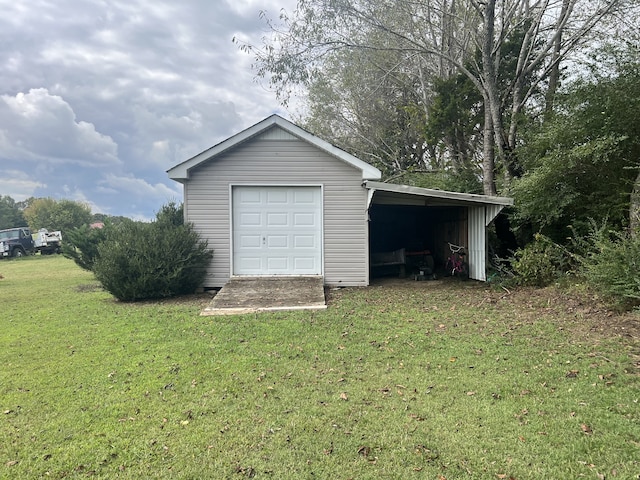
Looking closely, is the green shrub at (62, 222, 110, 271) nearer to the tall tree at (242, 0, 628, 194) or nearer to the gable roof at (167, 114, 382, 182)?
the gable roof at (167, 114, 382, 182)

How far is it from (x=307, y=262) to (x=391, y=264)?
116 inches

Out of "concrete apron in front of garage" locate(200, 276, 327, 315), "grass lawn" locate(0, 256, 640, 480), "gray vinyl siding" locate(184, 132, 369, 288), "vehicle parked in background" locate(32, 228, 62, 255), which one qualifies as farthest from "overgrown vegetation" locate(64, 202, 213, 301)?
"vehicle parked in background" locate(32, 228, 62, 255)

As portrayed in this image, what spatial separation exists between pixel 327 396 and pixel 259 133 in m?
7.07

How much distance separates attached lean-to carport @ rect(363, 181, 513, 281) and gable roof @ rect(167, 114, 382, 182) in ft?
1.78

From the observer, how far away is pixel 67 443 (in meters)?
2.82

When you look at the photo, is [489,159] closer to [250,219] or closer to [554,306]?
[554,306]

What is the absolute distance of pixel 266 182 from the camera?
30.6 feet

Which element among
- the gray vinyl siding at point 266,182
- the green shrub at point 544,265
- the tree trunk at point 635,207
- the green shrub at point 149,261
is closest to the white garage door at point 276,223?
the gray vinyl siding at point 266,182

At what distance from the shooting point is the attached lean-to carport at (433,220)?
344 inches

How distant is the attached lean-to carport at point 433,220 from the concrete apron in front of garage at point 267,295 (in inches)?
100

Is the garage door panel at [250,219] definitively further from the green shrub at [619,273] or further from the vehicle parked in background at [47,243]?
the vehicle parked in background at [47,243]

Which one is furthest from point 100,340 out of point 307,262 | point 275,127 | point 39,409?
point 275,127

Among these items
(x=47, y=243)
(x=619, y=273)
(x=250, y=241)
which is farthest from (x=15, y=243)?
(x=619, y=273)

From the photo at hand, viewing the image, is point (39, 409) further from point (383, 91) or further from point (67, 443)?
point (383, 91)
